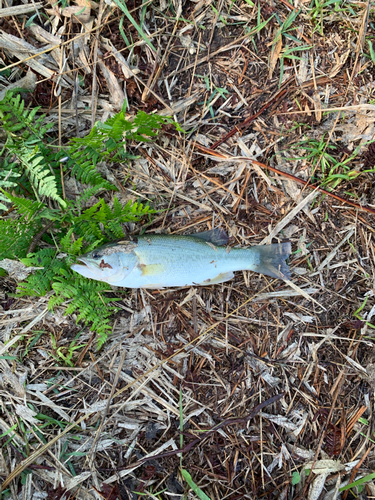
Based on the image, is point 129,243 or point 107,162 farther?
point 107,162

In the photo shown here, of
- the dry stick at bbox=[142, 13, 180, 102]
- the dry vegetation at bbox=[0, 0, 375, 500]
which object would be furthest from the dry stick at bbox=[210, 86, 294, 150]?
the dry stick at bbox=[142, 13, 180, 102]

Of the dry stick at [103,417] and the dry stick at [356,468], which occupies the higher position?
the dry stick at [103,417]

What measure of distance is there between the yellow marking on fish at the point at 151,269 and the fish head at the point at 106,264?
138 millimetres

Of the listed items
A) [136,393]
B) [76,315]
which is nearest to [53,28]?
[76,315]

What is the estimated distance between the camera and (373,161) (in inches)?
169

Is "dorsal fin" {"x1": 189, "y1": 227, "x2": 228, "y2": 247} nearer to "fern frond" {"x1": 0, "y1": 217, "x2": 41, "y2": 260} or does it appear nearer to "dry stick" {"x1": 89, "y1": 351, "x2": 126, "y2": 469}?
"dry stick" {"x1": 89, "y1": 351, "x2": 126, "y2": 469}

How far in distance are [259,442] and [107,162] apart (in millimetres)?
4152

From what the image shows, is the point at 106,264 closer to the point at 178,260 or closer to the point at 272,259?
the point at 178,260

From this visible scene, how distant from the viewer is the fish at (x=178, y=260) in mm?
3904

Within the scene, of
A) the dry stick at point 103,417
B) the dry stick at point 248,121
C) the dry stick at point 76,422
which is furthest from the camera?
the dry stick at point 248,121

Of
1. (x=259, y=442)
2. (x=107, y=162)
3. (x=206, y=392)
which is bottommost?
(x=259, y=442)

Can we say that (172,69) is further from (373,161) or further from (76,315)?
(76,315)

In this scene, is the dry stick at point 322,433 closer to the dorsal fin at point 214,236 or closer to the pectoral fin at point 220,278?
the pectoral fin at point 220,278

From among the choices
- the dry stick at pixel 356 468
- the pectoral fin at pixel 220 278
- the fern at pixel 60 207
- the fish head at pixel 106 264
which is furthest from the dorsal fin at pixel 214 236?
the dry stick at pixel 356 468
